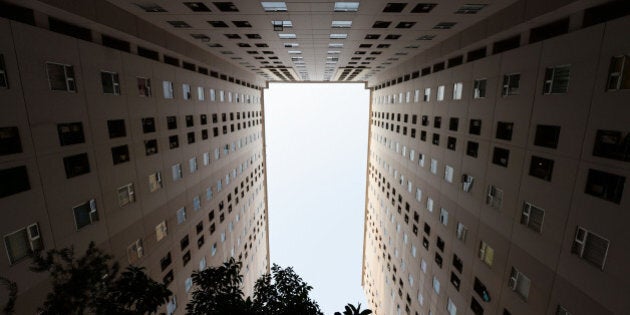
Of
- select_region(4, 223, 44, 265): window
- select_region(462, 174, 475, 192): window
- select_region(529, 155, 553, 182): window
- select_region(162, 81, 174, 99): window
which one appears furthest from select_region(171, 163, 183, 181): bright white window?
select_region(529, 155, 553, 182): window

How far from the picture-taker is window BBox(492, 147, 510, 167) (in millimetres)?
16828

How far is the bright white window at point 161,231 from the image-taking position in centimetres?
2222

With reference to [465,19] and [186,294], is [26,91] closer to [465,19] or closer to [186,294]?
[186,294]

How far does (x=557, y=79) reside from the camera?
13250 mm

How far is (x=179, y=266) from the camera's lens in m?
25.7

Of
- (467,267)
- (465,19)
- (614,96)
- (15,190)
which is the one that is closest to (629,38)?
(614,96)

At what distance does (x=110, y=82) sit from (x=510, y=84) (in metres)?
24.3

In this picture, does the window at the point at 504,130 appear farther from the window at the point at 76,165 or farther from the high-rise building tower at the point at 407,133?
the window at the point at 76,165

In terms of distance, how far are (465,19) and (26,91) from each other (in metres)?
25.3

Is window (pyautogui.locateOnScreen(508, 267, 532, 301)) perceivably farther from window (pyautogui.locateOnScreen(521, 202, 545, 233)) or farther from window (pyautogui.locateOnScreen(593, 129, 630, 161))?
window (pyautogui.locateOnScreen(593, 129, 630, 161))

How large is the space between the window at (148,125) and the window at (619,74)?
26.0 m

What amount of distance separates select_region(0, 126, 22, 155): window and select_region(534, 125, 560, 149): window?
24.1m

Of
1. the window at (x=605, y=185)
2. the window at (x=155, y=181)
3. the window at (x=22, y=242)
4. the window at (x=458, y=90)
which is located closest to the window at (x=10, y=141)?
the window at (x=22, y=242)

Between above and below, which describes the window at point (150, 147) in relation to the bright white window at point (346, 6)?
below
